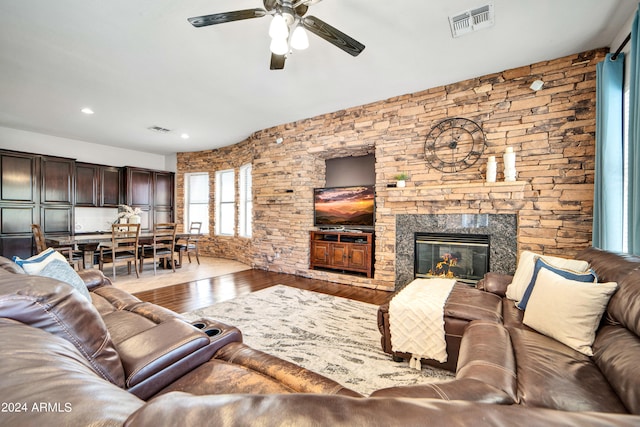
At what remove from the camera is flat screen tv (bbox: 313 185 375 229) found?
4.38 m

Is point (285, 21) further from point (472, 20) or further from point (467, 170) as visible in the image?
point (467, 170)

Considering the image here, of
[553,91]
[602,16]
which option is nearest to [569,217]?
[553,91]

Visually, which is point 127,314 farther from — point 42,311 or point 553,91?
point 553,91

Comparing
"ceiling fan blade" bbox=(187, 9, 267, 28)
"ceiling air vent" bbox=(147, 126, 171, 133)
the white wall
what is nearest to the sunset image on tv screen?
"ceiling fan blade" bbox=(187, 9, 267, 28)

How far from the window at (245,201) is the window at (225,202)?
423mm

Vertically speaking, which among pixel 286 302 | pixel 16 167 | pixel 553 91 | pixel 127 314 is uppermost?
pixel 553 91

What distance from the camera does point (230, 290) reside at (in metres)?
3.98

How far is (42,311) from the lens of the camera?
0.78 m

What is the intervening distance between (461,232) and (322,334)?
228cm

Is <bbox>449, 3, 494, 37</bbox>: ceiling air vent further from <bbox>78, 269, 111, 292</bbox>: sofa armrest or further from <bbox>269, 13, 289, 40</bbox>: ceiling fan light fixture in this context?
<bbox>78, 269, 111, 292</bbox>: sofa armrest

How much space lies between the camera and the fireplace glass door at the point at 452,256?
346 centimetres

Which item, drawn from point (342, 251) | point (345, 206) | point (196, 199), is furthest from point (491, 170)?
point (196, 199)

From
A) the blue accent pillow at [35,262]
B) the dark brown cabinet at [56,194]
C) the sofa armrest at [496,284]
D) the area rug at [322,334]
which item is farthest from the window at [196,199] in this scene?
the sofa armrest at [496,284]

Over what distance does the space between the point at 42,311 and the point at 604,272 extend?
2714 millimetres
